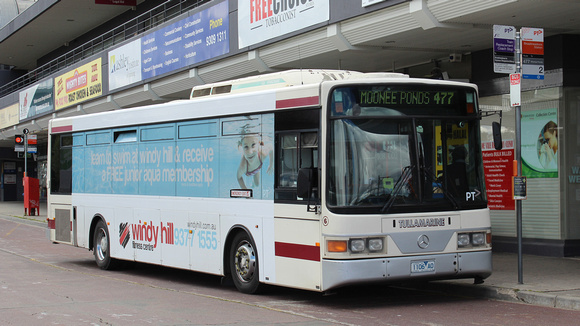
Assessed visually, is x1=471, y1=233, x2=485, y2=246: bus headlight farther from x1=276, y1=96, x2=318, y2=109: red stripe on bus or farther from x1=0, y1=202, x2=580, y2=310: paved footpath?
x1=276, y1=96, x2=318, y2=109: red stripe on bus

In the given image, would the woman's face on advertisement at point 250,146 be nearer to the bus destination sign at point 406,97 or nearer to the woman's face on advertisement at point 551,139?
the bus destination sign at point 406,97

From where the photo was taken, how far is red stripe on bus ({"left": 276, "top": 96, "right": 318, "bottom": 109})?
31.6 ft

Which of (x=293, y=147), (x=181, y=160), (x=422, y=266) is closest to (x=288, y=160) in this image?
(x=293, y=147)

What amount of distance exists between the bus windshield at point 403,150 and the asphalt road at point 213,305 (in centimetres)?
130

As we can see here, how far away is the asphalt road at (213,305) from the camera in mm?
8758

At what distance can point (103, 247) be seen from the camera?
587 inches

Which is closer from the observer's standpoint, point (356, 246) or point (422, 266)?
point (356, 246)

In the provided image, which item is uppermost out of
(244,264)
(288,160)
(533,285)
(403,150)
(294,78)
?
(294,78)

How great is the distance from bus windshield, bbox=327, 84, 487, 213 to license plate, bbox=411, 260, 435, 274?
648mm

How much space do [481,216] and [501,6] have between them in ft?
12.0

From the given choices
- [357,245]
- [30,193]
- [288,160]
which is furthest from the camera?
[30,193]

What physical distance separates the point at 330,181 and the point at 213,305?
Answer: 90.5 inches

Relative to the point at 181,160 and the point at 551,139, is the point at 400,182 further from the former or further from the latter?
the point at 551,139

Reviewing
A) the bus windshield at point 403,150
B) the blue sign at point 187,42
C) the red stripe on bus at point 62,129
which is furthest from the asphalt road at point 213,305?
the blue sign at point 187,42
